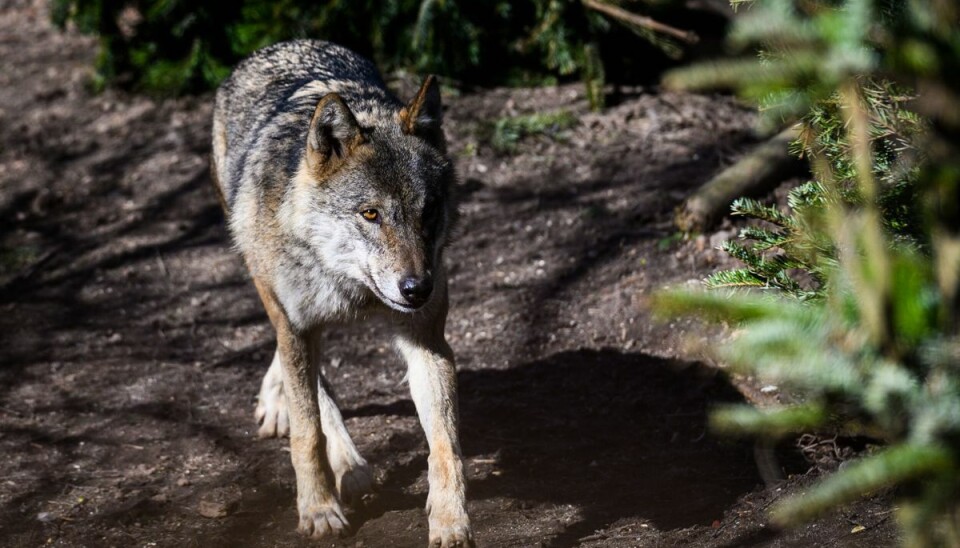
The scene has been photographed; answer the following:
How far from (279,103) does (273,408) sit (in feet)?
5.98

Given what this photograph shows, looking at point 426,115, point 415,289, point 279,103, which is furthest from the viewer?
point 279,103

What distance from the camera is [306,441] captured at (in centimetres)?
495

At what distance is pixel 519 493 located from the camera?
204 inches

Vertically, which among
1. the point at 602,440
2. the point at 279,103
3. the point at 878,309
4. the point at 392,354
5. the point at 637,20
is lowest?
the point at 602,440

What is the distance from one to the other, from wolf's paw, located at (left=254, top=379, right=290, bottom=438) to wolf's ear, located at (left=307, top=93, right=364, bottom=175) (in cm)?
174

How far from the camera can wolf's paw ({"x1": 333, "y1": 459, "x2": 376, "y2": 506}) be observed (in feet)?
17.1

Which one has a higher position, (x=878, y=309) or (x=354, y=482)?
(x=878, y=309)

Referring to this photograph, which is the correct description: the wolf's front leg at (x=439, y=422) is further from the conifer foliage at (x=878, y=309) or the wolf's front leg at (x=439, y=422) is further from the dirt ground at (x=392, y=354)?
Answer: the conifer foliage at (x=878, y=309)

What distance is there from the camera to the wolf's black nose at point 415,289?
4.53 meters

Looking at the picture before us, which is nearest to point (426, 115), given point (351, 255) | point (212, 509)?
point (351, 255)

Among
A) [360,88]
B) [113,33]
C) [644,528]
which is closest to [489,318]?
[360,88]

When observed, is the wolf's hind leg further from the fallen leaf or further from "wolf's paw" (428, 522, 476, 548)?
"wolf's paw" (428, 522, 476, 548)

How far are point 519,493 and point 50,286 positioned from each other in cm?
457

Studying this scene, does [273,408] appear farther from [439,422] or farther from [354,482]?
[439,422]
